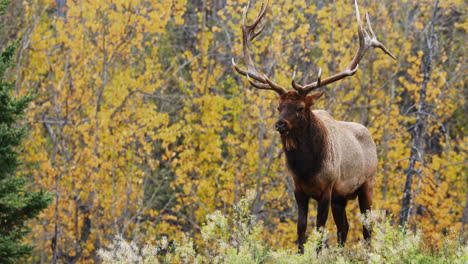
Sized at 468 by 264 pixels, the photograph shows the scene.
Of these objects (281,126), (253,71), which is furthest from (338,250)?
(253,71)

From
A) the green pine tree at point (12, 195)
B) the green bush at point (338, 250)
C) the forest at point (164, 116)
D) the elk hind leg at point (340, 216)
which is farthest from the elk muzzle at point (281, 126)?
the forest at point (164, 116)

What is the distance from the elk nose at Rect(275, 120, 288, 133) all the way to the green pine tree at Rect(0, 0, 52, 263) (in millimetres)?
4213

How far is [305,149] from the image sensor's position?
612 centimetres

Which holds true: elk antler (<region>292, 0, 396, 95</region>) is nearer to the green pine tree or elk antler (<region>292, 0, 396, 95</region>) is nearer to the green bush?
the green bush

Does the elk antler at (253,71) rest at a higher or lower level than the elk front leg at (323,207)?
higher

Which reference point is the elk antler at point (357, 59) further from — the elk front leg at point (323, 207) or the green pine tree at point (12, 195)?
the green pine tree at point (12, 195)

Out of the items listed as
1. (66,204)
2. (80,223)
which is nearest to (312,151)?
(66,204)

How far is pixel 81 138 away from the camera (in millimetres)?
16078

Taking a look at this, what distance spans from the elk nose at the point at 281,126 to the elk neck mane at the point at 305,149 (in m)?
0.26

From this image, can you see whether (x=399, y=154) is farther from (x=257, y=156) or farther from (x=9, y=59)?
(x=9, y=59)

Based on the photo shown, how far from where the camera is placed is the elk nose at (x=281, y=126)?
18.9 ft

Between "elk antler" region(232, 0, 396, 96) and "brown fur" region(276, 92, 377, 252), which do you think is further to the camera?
"elk antler" region(232, 0, 396, 96)

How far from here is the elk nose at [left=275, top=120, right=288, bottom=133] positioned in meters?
5.75

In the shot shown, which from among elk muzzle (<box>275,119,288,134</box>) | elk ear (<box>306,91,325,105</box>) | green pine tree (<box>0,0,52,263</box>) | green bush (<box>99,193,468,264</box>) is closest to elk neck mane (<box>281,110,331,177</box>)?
elk ear (<box>306,91,325,105</box>)
